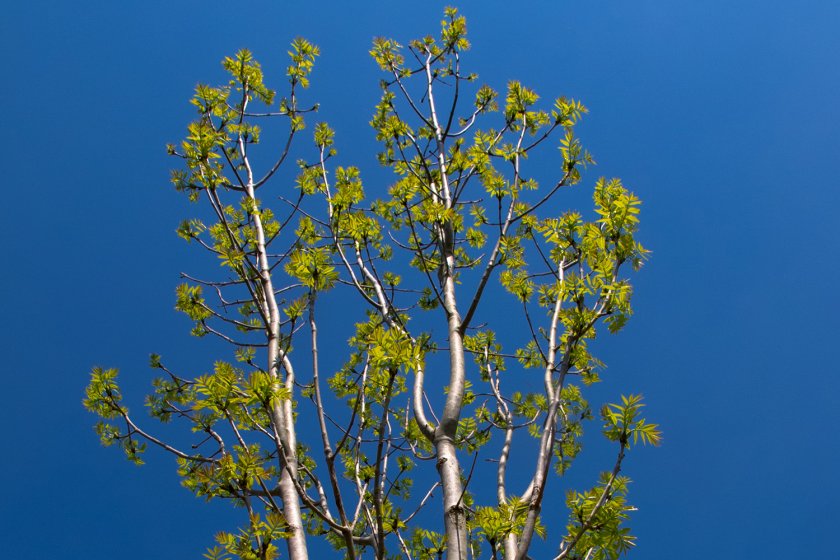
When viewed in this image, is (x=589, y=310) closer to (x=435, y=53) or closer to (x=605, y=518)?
(x=605, y=518)

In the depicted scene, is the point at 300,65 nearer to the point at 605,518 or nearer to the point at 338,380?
the point at 338,380

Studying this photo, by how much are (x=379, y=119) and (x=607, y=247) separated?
3481 mm

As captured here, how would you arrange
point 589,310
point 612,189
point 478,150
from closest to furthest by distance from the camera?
point 589,310
point 612,189
point 478,150

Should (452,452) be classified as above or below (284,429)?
below

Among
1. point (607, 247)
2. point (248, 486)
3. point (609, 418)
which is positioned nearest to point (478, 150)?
point (607, 247)

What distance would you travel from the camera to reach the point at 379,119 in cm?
595

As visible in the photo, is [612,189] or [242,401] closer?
[242,401]

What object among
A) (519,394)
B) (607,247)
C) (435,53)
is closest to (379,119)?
(435,53)

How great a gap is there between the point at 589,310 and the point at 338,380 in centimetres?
307

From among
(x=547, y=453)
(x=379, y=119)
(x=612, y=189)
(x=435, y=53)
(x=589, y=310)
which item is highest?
(x=435, y=53)

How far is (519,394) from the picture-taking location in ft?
17.8

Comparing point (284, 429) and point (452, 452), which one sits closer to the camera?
point (452, 452)

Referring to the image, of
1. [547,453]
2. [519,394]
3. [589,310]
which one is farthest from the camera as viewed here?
[519,394]

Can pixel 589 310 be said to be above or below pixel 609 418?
above
